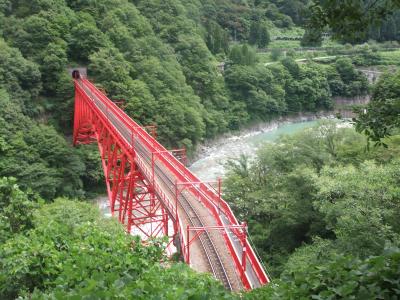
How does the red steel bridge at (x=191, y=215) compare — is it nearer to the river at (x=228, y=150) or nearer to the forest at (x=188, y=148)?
the forest at (x=188, y=148)

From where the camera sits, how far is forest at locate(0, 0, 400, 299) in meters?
5.48

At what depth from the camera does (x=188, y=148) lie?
3972 centimetres

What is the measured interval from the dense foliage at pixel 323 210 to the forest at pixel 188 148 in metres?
0.04

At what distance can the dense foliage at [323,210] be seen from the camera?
475cm

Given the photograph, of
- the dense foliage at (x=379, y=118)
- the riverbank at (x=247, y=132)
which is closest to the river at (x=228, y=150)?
the riverbank at (x=247, y=132)

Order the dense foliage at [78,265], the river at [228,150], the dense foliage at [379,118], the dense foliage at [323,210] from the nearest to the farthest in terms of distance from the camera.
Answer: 1. the dense foliage at [323,210]
2. the dense foliage at [78,265]
3. the dense foliage at [379,118]
4. the river at [228,150]

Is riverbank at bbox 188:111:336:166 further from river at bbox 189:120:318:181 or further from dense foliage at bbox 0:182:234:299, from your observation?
dense foliage at bbox 0:182:234:299

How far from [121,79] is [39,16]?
313 inches

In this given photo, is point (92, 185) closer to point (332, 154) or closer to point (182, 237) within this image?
point (332, 154)

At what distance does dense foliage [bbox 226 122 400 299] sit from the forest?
36 millimetres

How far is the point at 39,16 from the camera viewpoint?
117 ft

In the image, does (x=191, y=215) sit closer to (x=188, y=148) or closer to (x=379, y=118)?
(x=379, y=118)

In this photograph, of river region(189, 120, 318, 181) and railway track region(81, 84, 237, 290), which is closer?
railway track region(81, 84, 237, 290)

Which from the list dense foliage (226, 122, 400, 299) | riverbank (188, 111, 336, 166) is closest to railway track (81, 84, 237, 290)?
dense foliage (226, 122, 400, 299)
